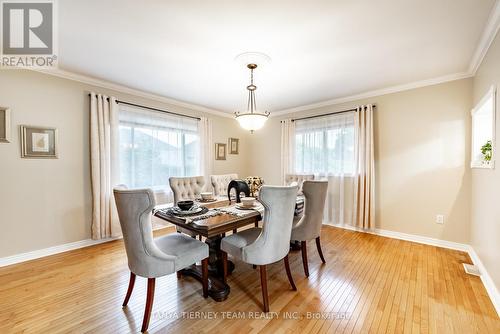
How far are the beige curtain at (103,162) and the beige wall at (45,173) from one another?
0.46 feet

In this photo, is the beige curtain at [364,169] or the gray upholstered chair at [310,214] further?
the beige curtain at [364,169]

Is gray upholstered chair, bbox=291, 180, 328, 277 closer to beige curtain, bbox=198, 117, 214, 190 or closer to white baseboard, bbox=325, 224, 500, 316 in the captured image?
white baseboard, bbox=325, 224, 500, 316

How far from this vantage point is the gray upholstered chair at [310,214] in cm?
216

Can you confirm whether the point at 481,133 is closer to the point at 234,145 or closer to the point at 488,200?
the point at 488,200

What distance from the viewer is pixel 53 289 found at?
1.97 m

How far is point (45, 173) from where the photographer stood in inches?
106

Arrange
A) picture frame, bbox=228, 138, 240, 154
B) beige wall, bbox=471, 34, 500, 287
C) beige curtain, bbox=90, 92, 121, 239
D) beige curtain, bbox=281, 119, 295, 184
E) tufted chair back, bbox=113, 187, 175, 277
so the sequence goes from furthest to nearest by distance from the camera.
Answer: picture frame, bbox=228, 138, 240, 154, beige curtain, bbox=281, 119, 295, 184, beige curtain, bbox=90, 92, 121, 239, beige wall, bbox=471, 34, 500, 287, tufted chair back, bbox=113, 187, 175, 277

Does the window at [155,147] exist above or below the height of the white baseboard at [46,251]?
above

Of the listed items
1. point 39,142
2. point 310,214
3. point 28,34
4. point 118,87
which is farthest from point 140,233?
point 118,87

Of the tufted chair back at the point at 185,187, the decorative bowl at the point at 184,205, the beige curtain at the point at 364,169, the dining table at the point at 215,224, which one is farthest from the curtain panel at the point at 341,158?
the decorative bowl at the point at 184,205

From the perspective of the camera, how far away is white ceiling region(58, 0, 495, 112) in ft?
5.38

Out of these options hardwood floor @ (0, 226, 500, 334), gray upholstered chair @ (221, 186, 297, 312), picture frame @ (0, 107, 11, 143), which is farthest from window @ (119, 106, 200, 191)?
gray upholstered chair @ (221, 186, 297, 312)

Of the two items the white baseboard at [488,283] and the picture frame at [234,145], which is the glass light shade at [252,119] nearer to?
the picture frame at [234,145]

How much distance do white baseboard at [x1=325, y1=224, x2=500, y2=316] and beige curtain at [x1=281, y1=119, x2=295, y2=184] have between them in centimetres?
152
